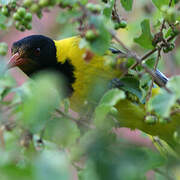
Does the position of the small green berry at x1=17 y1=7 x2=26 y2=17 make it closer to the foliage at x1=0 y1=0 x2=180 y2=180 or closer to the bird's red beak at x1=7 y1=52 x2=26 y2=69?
the foliage at x1=0 y1=0 x2=180 y2=180

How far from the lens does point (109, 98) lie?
1277 millimetres

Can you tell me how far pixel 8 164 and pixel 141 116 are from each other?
50.9 inches

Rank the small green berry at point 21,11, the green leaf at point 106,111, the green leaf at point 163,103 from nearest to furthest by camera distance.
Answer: the green leaf at point 163,103 → the green leaf at point 106,111 → the small green berry at point 21,11

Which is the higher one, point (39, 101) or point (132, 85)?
point (39, 101)

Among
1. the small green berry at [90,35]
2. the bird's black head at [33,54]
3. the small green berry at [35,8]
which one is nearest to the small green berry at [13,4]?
the small green berry at [35,8]

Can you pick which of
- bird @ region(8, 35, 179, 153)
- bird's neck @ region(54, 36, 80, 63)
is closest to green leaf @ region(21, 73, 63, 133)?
bird @ region(8, 35, 179, 153)

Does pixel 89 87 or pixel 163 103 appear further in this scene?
pixel 89 87

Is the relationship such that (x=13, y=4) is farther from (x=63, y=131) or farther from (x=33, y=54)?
(x=33, y=54)

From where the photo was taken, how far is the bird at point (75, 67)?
2.07m

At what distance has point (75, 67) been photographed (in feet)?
7.04

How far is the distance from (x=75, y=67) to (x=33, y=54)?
0.28 m

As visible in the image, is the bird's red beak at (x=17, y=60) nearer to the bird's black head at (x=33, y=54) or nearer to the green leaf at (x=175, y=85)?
the bird's black head at (x=33, y=54)

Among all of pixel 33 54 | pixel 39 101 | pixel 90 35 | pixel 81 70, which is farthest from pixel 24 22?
pixel 33 54

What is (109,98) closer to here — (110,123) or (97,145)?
(110,123)
